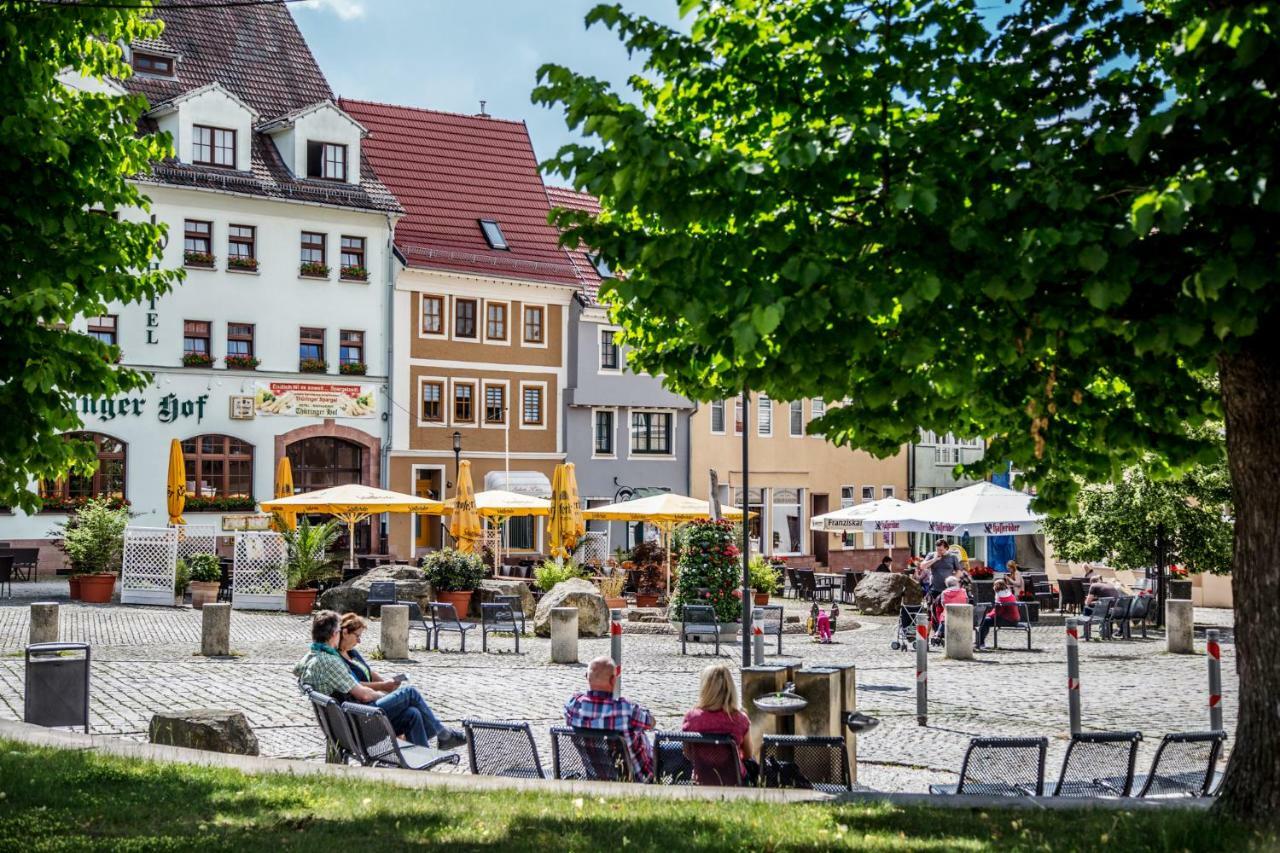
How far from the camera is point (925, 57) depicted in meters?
8.50

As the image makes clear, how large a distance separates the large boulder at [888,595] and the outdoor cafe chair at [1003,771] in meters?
21.8

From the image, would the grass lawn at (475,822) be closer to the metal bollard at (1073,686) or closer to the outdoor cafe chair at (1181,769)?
the outdoor cafe chair at (1181,769)

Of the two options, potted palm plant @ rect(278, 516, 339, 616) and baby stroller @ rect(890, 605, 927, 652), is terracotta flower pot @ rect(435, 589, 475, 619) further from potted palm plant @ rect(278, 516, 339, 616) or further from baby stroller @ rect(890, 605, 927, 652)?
baby stroller @ rect(890, 605, 927, 652)

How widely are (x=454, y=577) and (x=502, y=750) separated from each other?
17.2 meters

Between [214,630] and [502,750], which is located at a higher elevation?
[214,630]

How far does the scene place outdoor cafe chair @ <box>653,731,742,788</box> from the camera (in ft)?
32.6

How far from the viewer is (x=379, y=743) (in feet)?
35.6

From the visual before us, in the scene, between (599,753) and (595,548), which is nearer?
(599,753)

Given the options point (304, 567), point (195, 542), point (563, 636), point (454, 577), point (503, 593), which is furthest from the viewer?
point (195, 542)

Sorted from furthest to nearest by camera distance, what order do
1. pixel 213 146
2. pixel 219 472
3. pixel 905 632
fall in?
pixel 213 146
pixel 219 472
pixel 905 632

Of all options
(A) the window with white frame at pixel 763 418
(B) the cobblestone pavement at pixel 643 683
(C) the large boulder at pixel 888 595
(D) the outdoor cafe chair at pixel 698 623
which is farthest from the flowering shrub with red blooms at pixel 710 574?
(A) the window with white frame at pixel 763 418

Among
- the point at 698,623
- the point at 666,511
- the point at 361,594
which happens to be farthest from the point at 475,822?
the point at 666,511

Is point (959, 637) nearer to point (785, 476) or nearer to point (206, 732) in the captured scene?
point (206, 732)

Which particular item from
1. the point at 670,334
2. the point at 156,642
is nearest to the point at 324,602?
the point at 156,642
